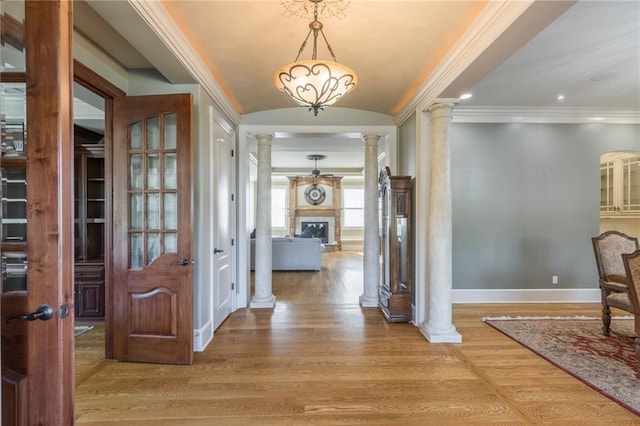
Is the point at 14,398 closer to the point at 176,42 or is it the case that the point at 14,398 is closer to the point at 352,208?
the point at 176,42

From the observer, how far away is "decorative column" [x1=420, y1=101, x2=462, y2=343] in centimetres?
323

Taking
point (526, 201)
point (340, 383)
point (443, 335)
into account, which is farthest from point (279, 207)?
point (340, 383)

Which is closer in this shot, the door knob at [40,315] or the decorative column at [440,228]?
the door knob at [40,315]

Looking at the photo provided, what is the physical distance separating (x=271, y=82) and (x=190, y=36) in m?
1.06

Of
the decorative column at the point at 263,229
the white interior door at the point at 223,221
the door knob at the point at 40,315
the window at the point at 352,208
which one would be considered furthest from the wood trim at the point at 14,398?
the window at the point at 352,208

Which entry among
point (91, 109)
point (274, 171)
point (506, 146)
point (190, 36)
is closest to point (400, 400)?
point (190, 36)

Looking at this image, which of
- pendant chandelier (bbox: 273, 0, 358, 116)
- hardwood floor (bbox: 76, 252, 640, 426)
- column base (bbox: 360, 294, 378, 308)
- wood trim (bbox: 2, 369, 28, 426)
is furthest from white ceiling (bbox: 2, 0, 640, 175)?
column base (bbox: 360, 294, 378, 308)

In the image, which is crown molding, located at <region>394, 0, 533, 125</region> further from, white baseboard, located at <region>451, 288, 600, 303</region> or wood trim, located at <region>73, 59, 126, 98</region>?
wood trim, located at <region>73, 59, 126, 98</region>

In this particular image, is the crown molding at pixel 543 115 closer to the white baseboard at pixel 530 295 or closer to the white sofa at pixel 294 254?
the white baseboard at pixel 530 295

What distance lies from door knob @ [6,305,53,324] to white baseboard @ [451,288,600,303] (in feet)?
14.9

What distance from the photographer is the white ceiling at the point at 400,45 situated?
2.13 metres

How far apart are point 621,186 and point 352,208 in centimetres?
736

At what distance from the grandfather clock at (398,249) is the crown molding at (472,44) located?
956 mm

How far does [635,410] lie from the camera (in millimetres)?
2080
